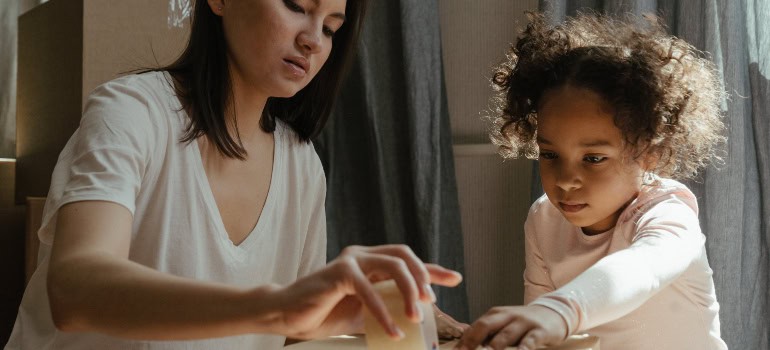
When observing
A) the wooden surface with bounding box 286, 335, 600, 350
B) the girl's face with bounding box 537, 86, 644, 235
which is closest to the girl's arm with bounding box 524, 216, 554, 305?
the girl's face with bounding box 537, 86, 644, 235

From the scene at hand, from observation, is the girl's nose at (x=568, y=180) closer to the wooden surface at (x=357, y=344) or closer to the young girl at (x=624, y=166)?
the young girl at (x=624, y=166)

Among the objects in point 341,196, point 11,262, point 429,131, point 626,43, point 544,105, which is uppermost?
point 626,43

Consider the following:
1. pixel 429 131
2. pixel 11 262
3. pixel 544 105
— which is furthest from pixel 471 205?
pixel 11 262

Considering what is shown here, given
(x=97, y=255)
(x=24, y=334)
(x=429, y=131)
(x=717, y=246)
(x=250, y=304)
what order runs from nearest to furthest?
(x=250, y=304), (x=97, y=255), (x=24, y=334), (x=717, y=246), (x=429, y=131)

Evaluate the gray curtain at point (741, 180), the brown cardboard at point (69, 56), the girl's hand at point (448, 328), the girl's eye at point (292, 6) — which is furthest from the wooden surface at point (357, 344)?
the brown cardboard at point (69, 56)

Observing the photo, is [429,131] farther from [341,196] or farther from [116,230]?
[116,230]

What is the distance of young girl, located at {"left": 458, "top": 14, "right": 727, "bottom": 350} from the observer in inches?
50.6

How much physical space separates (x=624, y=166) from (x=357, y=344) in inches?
23.9

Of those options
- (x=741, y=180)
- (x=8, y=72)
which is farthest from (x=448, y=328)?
(x=8, y=72)

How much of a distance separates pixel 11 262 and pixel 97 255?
1.81m

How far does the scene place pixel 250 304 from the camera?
2.00 feet

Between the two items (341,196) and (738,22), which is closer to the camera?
(738,22)

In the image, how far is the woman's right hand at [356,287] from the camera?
1.94 ft

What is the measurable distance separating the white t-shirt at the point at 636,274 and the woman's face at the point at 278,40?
1.57ft
